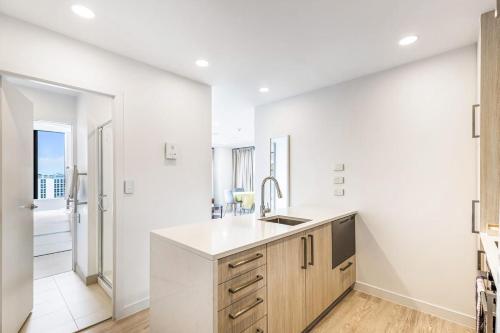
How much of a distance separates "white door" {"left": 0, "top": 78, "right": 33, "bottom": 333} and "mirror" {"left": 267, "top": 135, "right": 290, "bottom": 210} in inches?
108

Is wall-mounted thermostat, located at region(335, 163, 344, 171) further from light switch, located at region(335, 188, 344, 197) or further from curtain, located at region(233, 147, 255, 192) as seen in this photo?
curtain, located at region(233, 147, 255, 192)

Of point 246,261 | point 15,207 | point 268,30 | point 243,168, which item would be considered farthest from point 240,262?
point 243,168

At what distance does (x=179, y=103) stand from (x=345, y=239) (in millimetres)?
2309

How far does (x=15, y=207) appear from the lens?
1.87 metres

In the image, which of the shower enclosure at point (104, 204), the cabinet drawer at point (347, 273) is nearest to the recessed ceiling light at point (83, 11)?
the shower enclosure at point (104, 204)

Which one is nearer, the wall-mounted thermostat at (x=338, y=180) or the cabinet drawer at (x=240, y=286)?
the cabinet drawer at (x=240, y=286)

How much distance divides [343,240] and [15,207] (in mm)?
2871

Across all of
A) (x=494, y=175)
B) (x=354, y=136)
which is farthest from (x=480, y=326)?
(x=354, y=136)

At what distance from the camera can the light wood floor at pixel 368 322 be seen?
2006 millimetres

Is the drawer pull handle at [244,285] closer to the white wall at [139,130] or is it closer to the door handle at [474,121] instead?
the white wall at [139,130]

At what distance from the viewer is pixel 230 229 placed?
176cm

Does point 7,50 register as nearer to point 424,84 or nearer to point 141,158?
point 141,158

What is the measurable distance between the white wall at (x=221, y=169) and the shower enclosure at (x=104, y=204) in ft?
20.9

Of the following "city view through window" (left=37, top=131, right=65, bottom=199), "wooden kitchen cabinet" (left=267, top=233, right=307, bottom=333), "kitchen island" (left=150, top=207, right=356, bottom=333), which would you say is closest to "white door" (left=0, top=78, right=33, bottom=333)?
"kitchen island" (left=150, top=207, right=356, bottom=333)
